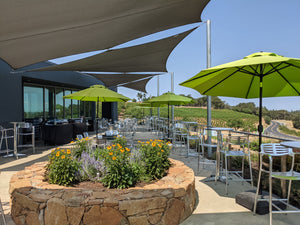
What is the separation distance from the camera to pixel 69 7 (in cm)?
256

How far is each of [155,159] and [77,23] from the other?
2.26 meters

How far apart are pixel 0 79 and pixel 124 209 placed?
244 inches

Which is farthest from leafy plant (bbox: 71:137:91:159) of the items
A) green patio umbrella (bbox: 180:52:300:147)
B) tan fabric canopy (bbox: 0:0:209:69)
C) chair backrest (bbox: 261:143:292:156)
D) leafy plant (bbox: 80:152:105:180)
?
chair backrest (bbox: 261:143:292:156)

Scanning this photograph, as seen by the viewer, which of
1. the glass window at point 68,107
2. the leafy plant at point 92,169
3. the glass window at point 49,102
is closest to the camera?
the leafy plant at point 92,169

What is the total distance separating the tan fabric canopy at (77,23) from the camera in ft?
8.24

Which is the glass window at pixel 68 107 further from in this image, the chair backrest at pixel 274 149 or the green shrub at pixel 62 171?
the chair backrest at pixel 274 149

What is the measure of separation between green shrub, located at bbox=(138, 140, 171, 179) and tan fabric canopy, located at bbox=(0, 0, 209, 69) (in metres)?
2.06

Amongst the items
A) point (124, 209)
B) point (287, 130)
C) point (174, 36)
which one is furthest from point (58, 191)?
point (287, 130)

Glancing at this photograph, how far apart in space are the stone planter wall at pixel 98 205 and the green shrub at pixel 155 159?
1.45 ft

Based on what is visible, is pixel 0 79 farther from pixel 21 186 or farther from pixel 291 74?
pixel 291 74

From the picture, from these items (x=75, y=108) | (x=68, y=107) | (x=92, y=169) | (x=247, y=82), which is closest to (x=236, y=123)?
(x=75, y=108)

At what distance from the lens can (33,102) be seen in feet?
31.3

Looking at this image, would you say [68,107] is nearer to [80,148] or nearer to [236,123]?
[80,148]

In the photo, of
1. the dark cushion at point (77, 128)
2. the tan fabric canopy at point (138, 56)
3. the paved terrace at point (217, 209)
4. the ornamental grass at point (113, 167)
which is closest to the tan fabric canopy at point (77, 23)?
the tan fabric canopy at point (138, 56)
